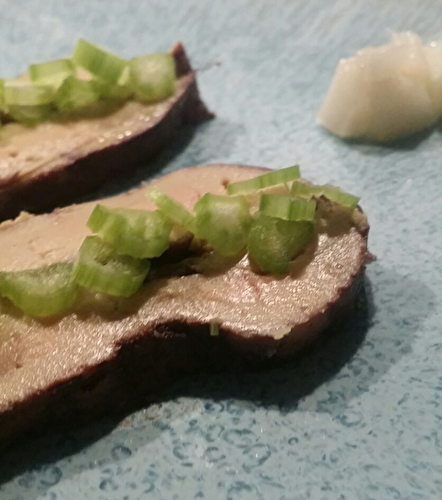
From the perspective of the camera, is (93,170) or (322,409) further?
(93,170)

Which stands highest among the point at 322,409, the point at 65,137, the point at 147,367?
the point at 65,137

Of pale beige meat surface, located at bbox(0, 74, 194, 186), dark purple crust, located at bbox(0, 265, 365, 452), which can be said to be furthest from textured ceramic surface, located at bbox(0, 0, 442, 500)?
pale beige meat surface, located at bbox(0, 74, 194, 186)

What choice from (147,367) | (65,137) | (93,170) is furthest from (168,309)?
(65,137)

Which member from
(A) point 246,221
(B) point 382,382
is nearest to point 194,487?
(B) point 382,382

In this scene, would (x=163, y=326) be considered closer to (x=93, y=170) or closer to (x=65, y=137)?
(x=93, y=170)

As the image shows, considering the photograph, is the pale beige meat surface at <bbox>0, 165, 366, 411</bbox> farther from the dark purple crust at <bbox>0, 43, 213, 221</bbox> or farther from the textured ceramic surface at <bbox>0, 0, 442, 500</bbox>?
the dark purple crust at <bbox>0, 43, 213, 221</bbox>

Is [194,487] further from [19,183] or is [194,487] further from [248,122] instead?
[248,122]
